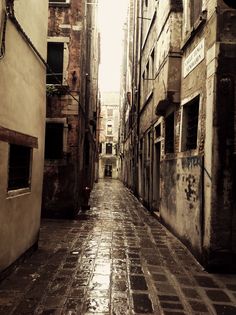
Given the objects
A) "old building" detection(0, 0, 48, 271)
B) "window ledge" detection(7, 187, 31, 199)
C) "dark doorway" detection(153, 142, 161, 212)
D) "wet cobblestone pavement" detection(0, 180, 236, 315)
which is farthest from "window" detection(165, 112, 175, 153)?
"window ledge" detection(7, 187, 31, 199)

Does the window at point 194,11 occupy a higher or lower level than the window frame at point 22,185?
higher

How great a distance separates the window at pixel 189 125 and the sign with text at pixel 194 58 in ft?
2.55

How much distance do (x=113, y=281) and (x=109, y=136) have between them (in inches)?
1881

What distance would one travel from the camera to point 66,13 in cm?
1063

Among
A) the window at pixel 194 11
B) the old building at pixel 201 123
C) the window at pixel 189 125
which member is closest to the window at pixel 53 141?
the old building at pixel 201 123

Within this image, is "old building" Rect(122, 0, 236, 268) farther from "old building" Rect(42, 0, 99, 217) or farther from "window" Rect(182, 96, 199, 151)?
"old building" Rect(42, 0, 99, 217)

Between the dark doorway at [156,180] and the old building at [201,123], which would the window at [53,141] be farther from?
the old building at [201,123]

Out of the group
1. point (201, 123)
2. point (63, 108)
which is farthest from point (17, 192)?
point (63, 108)

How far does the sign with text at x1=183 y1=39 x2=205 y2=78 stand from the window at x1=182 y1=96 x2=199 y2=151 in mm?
778

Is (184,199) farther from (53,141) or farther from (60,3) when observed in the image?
(60,3)

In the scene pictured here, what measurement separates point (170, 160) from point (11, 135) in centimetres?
501

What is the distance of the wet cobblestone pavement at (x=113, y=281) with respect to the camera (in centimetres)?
356

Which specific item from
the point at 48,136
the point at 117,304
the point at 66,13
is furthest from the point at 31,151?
the point at 66,13

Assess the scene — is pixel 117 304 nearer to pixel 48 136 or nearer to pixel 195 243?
pixel 195 243
